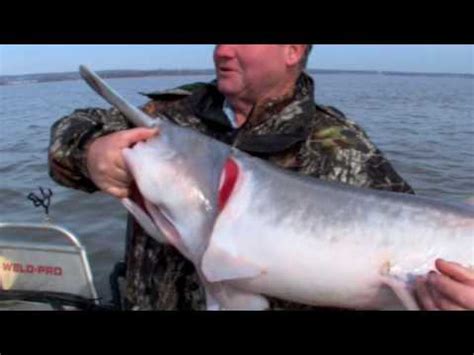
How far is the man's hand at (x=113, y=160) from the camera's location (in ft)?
8.36

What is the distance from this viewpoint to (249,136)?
3.02 metres

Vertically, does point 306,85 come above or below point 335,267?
above

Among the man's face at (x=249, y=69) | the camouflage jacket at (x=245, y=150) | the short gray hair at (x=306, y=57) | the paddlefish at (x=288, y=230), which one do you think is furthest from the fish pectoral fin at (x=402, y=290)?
the short gray hair at (x=306, y=57)

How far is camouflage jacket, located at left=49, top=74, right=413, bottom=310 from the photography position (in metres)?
2.96

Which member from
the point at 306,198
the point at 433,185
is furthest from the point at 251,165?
the point at 433,185

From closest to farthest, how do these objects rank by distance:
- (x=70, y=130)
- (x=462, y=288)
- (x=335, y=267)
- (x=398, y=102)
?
1. (x=462, y=288)
2. (x=335, y=267)
3. (x=70, y=130)
4. (x=398, y=102)

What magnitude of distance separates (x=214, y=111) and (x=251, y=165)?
2.08 feet

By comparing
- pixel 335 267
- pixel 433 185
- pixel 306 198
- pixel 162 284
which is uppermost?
pixel 306 198

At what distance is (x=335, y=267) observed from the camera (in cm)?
249

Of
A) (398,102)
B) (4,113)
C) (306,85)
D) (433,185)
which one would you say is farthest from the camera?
(398,102)

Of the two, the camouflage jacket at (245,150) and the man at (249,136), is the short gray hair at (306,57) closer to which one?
the man at (249,136)

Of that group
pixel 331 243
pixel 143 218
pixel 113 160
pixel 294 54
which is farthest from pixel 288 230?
pixel 294 54

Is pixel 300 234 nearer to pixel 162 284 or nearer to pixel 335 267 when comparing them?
pixel 335 267

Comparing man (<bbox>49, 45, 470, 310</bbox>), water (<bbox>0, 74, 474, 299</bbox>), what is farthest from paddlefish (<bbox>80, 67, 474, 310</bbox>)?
water (<bbox>0, 74, 474, 299</bbox>)
